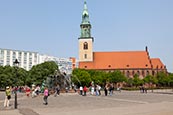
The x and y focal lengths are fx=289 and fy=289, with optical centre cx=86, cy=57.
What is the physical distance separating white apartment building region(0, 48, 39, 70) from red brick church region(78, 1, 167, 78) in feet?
153

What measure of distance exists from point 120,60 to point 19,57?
193ft

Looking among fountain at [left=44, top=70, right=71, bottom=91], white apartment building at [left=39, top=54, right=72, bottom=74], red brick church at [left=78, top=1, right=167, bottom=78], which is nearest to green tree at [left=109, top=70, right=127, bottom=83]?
red brick church at [left=78, top=1, right=167, bottom=78]

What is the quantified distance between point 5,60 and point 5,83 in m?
67.6

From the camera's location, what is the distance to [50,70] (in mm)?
83000

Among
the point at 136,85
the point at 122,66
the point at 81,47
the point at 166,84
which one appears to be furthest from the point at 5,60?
the point at 166,84

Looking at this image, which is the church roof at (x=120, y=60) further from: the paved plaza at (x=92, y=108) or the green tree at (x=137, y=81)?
the paved plaza at (x=92, y=108)

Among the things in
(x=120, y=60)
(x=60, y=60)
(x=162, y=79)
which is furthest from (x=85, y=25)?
(x=60, y=60)

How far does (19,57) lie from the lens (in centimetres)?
15238

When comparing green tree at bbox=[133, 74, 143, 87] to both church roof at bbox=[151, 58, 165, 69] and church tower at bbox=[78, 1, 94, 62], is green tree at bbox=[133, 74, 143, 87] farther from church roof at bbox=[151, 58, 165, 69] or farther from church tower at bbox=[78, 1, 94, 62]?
church tower at bbox=[78, 1, 94, 62]

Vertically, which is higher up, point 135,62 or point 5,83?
point 135,62

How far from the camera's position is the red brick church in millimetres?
113688

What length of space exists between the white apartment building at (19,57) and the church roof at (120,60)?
47500 millimetres

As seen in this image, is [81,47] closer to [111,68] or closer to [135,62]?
[111,68]

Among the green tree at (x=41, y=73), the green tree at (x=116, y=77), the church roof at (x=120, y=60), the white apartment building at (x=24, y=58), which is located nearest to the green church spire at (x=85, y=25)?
the church roof at (x=120, y=60)
